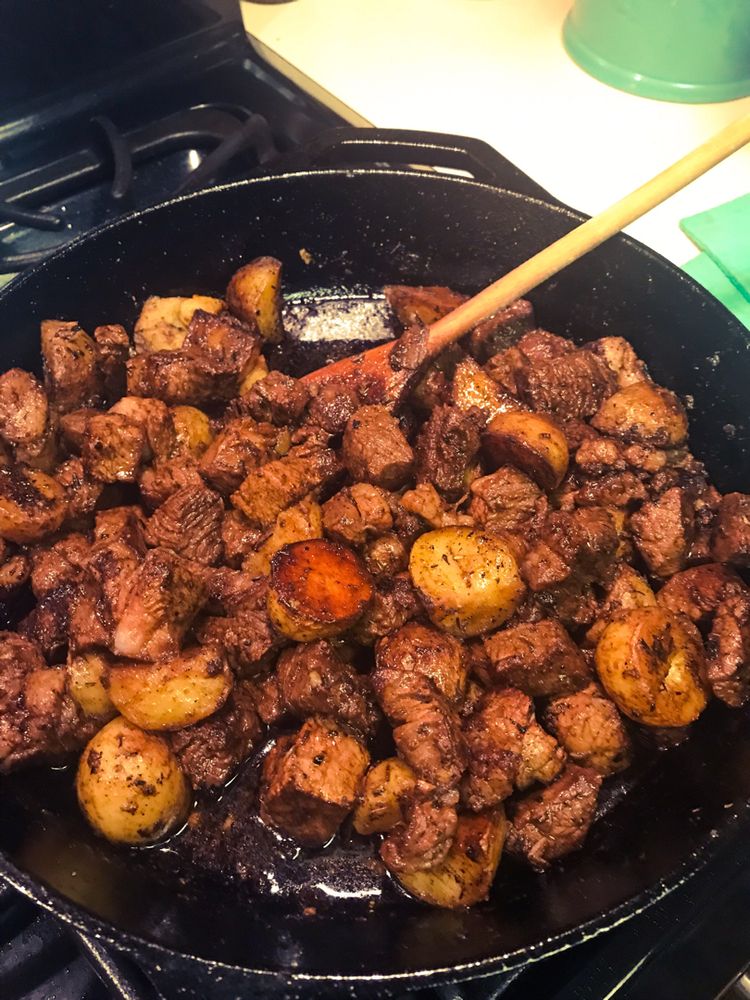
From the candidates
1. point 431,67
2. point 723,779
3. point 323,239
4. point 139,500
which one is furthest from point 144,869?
point 431,67

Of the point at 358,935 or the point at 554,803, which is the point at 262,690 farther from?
the point at 554,803

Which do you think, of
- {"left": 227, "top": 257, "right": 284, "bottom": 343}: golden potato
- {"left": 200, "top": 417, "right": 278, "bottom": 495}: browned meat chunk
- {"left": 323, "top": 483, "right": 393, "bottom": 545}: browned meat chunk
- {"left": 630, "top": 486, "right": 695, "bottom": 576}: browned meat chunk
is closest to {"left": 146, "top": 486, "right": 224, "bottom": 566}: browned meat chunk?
{"left": 200, "top": 417, "right": 278, "bottom": 495}: browned meat chunk

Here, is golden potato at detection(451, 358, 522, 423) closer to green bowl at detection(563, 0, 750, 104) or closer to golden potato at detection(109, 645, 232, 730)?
golden potato at detection(109, 645, 232, 730)

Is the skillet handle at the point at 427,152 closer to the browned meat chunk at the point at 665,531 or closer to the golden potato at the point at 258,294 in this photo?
the golden potato at the point at 258,294

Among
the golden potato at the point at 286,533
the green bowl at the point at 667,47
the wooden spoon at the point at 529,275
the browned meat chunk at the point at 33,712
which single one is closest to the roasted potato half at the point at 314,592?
the golden potato at the point at 286,533

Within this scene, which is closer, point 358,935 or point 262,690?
point 358,935

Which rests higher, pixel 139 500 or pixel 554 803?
pixel 139 500

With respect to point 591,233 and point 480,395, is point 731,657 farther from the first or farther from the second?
point 591,233
